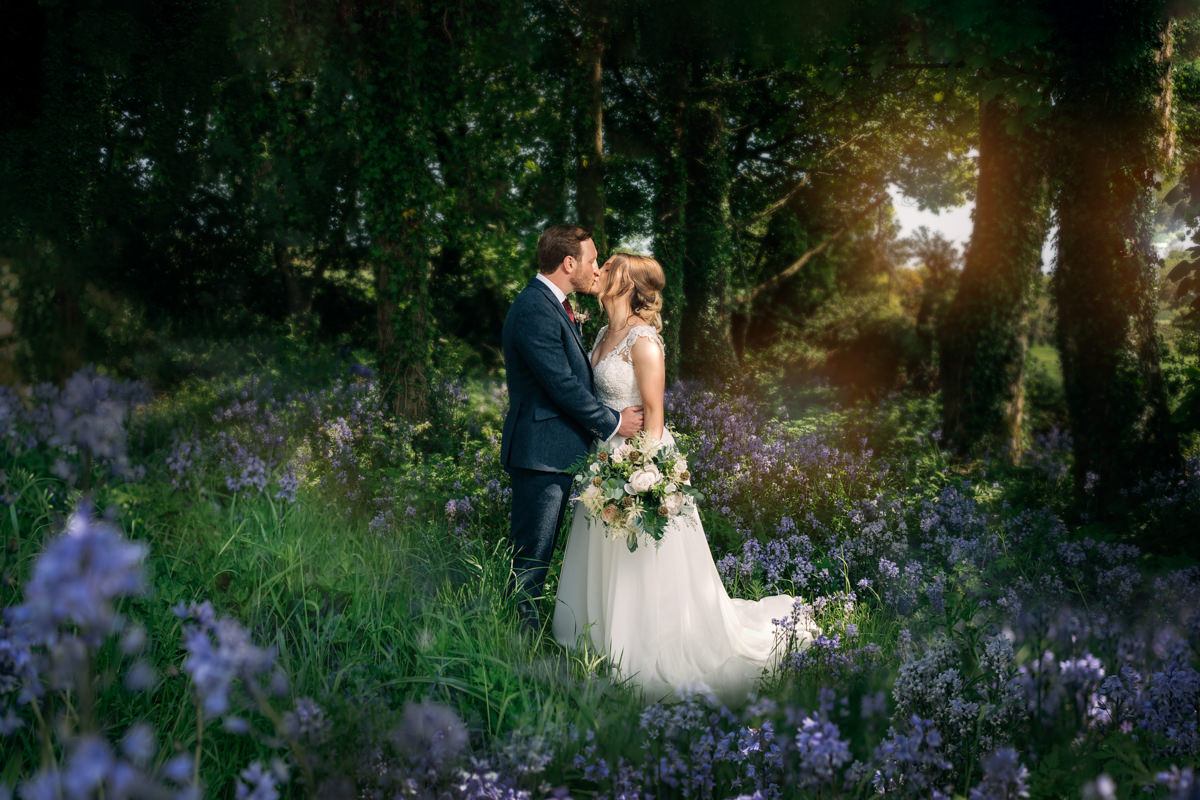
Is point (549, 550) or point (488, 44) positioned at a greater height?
point (488, 44)

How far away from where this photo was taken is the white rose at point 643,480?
3652 mm

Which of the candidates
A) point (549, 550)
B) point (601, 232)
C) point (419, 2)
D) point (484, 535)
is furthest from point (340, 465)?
point (419, 2)

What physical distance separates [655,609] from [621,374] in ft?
4.25

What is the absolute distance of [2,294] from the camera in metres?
7.95

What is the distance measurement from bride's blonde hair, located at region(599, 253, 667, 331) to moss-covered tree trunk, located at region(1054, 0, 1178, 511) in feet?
15.9

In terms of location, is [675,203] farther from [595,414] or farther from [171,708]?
[171,708]

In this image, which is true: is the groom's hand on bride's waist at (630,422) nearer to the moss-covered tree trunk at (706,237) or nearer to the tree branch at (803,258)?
the moss-covered tree trunk at (706,237)

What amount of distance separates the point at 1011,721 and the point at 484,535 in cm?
376

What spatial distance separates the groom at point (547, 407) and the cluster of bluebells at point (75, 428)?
2.00 m

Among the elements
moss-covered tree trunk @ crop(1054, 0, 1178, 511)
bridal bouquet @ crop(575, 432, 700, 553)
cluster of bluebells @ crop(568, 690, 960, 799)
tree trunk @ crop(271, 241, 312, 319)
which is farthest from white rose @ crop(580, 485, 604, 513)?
tree trunk @ crop(271, 241, 312, 319)

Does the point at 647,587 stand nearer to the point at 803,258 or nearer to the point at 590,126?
the point at 590,126

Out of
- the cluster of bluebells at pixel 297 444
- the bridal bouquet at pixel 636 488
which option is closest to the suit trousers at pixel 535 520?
the bridal bouquet at pixel 636 488

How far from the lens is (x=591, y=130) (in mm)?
9297

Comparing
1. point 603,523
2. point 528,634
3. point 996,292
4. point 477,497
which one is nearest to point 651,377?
point 603,523
